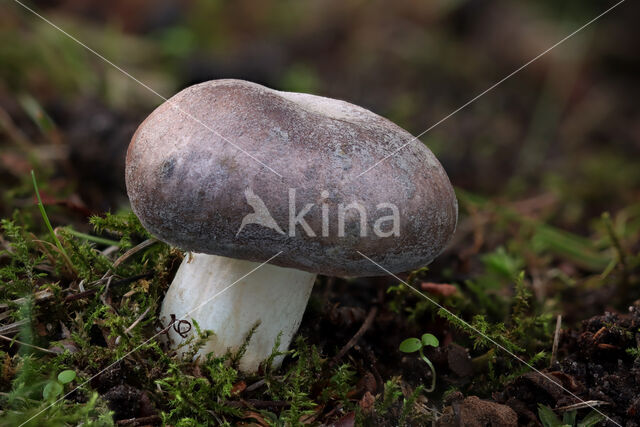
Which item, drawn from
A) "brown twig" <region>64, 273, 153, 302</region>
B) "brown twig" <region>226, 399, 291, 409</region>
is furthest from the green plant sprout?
"brown twig" <region>64, 273, 153, 302</region>

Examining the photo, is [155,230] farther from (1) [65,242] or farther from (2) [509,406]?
(2) [509,406]

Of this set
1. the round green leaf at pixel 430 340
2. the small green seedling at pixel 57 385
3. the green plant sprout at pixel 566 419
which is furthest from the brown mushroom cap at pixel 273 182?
the green plant sprout at pixel 566 419

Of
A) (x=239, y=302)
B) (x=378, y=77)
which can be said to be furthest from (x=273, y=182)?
(x=378, y=77)

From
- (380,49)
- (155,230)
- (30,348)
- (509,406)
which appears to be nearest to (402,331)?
(509,406)

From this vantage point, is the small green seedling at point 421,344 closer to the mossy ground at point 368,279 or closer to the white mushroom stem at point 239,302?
the mossy ground at point 368,279

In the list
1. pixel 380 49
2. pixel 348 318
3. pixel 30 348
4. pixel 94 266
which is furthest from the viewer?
pixel 380 49

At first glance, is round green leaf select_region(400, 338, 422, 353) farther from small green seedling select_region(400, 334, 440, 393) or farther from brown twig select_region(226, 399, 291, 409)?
brown twig select_region(226, 399, 291, 409)
